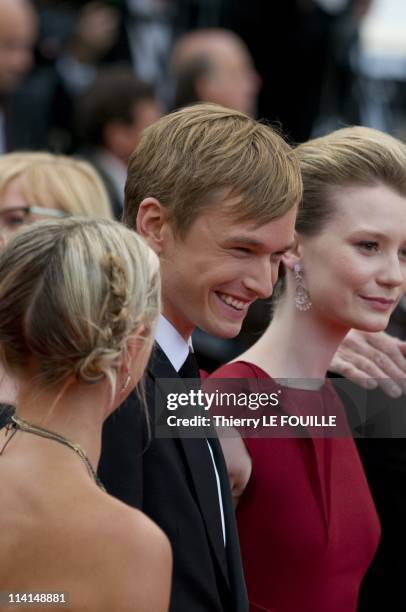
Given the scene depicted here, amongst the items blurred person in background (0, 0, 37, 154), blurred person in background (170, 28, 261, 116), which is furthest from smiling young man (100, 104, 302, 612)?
blurred person in background (170, 28, 261, 116)

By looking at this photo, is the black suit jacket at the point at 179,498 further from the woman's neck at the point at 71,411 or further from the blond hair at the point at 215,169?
the blond hair at the point at 215,169

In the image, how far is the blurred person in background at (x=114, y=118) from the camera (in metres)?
6.51

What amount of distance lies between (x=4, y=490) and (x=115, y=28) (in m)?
6.64

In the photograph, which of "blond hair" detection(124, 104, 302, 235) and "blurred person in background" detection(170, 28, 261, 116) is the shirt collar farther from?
"blurred person in background" detection(170, 28, 261, 116)

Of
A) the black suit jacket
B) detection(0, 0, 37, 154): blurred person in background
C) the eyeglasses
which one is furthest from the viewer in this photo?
detection(0, 0, 37, 154): blurred person in background

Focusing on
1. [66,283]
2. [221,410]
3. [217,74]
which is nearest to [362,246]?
[221,410]

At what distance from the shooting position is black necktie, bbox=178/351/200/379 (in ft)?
8.10

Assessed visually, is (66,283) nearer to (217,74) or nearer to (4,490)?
(4,490)

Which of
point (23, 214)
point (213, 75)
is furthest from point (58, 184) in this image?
point (213, 75)

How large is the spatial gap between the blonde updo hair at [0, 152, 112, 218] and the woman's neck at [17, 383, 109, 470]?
1.95 metres

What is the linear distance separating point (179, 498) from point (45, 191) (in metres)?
1.94

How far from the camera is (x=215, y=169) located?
2.40m

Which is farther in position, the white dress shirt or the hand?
the hand

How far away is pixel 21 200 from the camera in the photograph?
3.94 meters
